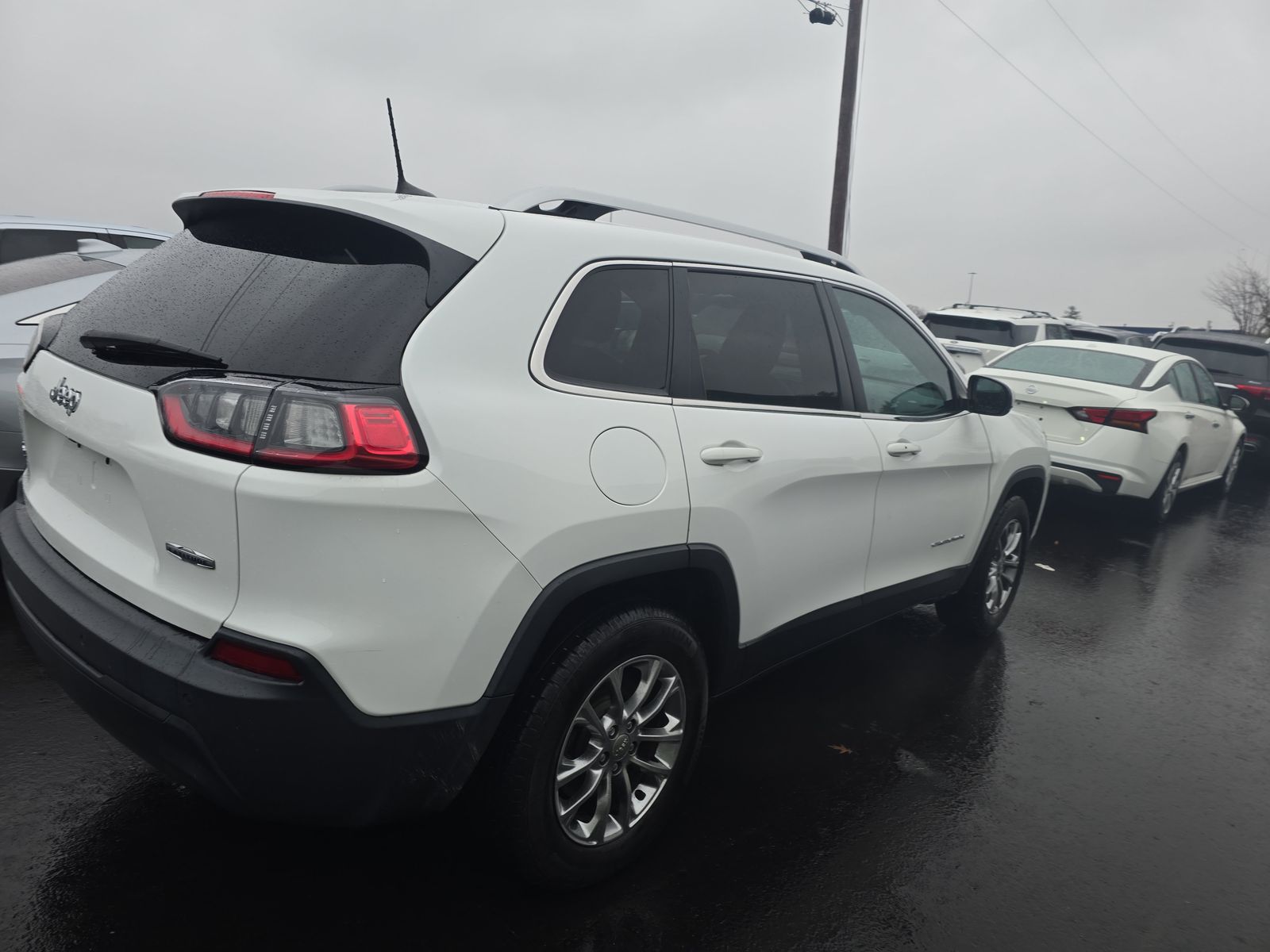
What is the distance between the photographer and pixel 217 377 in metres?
2.05

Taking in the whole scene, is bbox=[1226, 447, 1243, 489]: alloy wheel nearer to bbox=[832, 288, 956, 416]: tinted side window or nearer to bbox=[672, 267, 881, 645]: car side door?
bbox=[832, 288, 956, 416]: tinted side window

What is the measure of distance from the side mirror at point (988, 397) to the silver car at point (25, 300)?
3.38 meters

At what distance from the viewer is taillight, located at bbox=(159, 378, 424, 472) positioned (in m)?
1.92

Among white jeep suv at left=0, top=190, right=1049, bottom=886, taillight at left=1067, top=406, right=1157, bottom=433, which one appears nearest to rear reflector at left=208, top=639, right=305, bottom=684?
white jeep suv at left=0, top=190, right=1049, bottom=886

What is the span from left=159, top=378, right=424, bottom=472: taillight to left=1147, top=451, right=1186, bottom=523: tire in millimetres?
7652

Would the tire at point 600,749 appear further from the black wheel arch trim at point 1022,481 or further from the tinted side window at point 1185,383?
the tinted side window at point 1185,383

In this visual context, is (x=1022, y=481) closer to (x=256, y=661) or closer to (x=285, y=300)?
(x=285, y=300)

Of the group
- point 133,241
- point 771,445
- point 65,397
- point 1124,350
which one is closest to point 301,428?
point 65,397

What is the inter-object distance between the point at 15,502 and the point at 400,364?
1528 mm

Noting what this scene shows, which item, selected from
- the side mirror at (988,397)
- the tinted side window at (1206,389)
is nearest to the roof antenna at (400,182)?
the side mirror at (988,397)

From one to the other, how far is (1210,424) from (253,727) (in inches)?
376

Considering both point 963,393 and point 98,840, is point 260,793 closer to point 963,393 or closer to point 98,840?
point 98,840

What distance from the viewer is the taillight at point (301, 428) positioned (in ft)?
6.29

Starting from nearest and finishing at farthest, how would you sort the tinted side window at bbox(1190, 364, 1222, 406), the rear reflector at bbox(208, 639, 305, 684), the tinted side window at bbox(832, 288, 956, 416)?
the rear reflector at bbox(208, 639, 305, 684) → the tinted side window at bbox(832, 288, 956, 416) → the tinted side window at bbox(1190, 364, 1222, 406)
